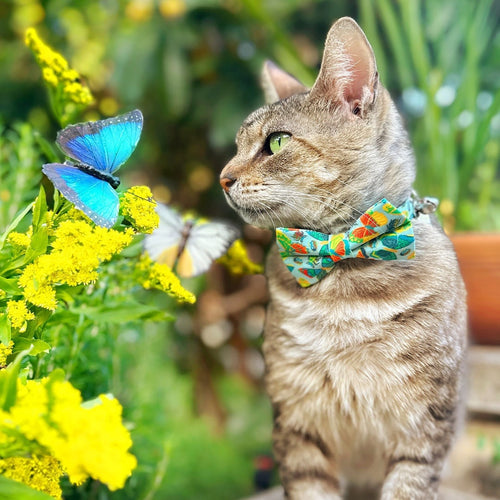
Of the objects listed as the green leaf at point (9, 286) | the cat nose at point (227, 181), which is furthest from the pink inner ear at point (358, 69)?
the green leaf at point (9, 286)

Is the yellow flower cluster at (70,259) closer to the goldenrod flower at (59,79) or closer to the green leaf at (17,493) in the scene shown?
the green leaf at (17,493)

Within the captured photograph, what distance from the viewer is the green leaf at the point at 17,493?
477 mm

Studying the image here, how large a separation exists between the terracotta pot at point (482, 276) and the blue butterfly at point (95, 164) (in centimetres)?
84

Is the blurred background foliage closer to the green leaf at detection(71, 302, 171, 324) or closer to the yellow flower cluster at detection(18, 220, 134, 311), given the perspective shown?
the green leaf at detection(71, 302, 171, 324)

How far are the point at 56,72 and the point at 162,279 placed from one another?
0.38 metres

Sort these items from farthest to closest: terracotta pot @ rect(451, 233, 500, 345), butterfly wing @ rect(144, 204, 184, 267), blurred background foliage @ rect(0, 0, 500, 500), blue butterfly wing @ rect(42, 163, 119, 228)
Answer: blurred background foliage @ rect(0, 0, 500, 500) < terracotta pot @ rect(451, 233, 500, 345) < butterfly wing @ rect(144, 204, 184, 267) < blue butterfly wing @ rect(42, 163, 119, 228)

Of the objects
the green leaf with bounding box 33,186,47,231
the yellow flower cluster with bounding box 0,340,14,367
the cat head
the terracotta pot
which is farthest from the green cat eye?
the terracotta pot

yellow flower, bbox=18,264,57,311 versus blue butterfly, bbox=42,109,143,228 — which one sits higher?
blue butterfly, bbox=42,109,143,228

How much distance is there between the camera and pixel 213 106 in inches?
68.4

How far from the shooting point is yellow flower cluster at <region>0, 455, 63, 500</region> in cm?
53

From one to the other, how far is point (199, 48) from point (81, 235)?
1.52m

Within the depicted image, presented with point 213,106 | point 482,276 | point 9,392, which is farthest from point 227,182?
point 213,106

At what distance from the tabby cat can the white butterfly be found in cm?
Answer: 8

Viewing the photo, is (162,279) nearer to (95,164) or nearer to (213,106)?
(95,164)
